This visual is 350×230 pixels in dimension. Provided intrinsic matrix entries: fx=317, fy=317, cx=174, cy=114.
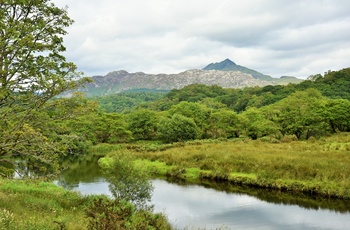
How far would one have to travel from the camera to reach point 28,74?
1498 cm

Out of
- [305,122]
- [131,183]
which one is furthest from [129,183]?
[305,122]

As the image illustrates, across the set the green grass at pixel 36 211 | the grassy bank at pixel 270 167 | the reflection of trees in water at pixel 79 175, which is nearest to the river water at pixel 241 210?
the grassy bank at pixel 270 167

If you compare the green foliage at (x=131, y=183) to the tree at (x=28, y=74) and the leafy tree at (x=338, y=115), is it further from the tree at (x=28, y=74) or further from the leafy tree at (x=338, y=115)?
the leafy tree at (x=338, y=115)

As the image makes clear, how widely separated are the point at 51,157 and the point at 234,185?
1087 inches

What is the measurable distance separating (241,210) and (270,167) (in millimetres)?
11543

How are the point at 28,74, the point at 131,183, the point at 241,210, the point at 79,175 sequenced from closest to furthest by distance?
the point at 28,74, the point at 131,183, the point at 241,210, the point at 79,175

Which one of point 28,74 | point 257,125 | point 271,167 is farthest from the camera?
point 257,125

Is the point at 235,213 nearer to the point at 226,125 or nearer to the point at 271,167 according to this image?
the point at 271,167

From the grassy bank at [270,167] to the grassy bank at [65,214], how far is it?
13201mm

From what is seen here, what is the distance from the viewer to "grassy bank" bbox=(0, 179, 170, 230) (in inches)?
375

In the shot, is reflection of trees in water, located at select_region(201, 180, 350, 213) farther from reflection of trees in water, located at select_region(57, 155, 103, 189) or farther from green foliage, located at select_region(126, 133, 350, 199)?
reflection of trees in water, located at select_region(57, 155, 103, 189)

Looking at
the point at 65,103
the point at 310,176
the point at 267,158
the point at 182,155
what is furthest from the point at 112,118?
the point at 65,103

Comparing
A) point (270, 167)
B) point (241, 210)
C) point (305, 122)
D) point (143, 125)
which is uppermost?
point (143, 125)

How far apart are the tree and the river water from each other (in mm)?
13630
